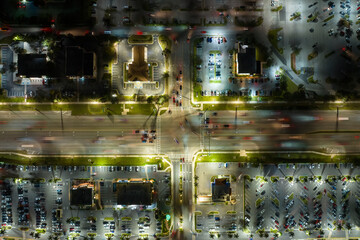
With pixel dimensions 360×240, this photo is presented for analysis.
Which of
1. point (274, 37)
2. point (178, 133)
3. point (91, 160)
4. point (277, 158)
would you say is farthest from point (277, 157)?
point (91, 160)

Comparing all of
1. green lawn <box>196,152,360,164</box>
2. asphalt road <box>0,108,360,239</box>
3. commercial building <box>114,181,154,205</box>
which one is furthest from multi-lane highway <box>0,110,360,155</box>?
commercial building <box>114,181,154,205</box>

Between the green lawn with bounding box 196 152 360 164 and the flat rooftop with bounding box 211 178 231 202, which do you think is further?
the green lawn with bounding box 196 152 360 164

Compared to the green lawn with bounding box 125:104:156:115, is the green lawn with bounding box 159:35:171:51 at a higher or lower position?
higher

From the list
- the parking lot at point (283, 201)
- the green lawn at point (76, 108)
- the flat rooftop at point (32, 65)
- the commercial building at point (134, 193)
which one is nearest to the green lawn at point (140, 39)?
the green lawn at point (76, 108)

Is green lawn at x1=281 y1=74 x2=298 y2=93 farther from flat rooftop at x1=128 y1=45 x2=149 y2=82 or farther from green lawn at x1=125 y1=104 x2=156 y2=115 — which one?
flat rooftop at x1=128 y1=45 x2=149 y2=82

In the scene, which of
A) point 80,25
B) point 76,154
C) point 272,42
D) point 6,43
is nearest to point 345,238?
point 272,42

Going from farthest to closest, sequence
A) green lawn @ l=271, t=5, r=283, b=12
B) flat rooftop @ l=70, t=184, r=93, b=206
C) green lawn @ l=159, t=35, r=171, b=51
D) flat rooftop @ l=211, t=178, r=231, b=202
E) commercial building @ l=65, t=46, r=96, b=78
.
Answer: green lawn @ l=271, t=5, r=283, b=12 < green lawn @ l=159, t=35, r=171, b=51 < flat rooftop @ l=211, t=178, r=231, b=202 < flat rooftop @ l=70, t=184, r=93, b=206 < commercial building @ l=65, t=46, r=96, b=78

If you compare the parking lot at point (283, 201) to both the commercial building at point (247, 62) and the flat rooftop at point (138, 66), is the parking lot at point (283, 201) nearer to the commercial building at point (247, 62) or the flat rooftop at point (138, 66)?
the commercial building at point (247, 62)
